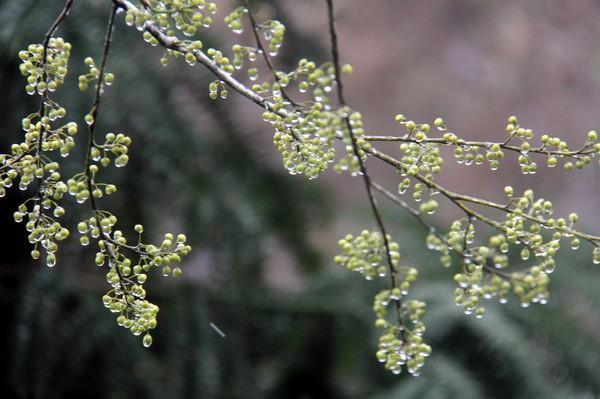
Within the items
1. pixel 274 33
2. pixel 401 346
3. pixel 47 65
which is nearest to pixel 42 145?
pixel 47 65

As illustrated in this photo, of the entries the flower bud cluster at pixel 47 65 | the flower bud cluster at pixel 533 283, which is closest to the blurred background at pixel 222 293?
the flower bud cluster at pixel 47 65

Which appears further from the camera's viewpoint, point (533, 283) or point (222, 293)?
point (222, 293)

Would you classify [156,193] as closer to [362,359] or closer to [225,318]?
[225,318]

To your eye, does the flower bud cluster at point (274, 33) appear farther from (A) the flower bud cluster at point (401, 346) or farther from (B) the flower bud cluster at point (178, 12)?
(A) the flower bud cluster at point (401, 346)

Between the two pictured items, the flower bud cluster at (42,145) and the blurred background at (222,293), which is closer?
the flower bud cluster at (42,145)

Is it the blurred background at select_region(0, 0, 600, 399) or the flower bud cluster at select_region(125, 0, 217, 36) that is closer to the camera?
the flower bud cluster at select_region(125, 0, 217, 36)

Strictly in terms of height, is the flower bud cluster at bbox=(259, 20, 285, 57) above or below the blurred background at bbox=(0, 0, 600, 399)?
below

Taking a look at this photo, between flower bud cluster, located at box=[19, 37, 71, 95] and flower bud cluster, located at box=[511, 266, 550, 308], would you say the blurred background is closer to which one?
flower bud cluster, located at box=[19, 37, 71, 95]

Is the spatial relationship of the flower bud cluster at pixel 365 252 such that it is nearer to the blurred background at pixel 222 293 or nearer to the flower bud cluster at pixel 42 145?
the flower bud cluster at pixel 42 145

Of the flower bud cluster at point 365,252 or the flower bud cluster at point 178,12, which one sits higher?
the flower bud cluster at point 178,12

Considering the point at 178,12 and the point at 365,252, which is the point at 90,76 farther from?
the point at 365,252

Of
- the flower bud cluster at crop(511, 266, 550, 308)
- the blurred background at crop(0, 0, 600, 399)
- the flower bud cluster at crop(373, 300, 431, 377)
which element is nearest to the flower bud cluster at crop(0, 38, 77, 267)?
the flower bud cluster at crop(373, 300, 431, 377)

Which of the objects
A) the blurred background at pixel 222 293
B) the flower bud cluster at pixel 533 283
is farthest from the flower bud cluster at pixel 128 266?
the blurred background at pixel 222 293

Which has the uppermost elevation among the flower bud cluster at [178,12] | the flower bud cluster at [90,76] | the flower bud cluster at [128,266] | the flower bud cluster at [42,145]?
the flower bud cluster at [178,12]
